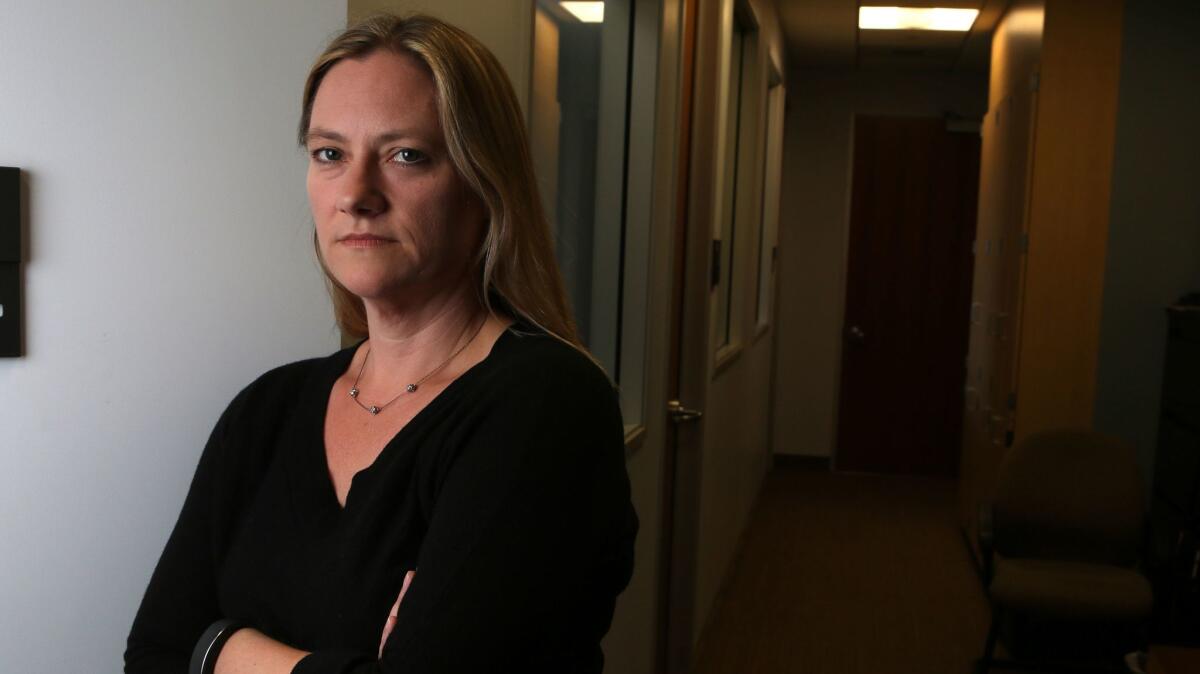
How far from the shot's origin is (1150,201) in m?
4.23

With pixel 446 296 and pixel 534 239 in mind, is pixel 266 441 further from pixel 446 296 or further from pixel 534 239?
pixel 534 239

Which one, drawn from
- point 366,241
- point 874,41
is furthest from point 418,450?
point 874,41

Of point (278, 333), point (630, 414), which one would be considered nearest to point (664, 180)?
point (630, 414)

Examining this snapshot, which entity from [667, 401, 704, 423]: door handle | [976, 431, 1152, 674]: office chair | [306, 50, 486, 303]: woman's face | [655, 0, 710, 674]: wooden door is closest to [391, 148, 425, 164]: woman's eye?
[306, 50, 486, 303]: woman's face

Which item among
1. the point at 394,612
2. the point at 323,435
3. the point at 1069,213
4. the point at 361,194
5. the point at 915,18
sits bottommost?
the point at 394,612

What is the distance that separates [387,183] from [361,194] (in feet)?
0.10

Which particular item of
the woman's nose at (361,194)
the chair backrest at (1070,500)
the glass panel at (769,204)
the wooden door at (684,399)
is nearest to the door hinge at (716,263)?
the wooden door at (684,399)

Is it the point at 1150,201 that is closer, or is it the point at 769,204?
the point at 1150,201

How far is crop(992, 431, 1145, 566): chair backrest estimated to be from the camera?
3.79 metres

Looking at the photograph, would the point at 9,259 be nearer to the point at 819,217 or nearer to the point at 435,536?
the point at 435,536

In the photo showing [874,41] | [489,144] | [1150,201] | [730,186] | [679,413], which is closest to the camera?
[489,144]

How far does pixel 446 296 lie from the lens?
3.86 feet

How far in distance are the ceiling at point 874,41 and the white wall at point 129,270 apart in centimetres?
476

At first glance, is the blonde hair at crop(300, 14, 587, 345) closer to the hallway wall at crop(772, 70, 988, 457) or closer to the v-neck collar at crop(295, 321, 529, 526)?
the v-neck collar at crop(295, 321, 529, 526)
